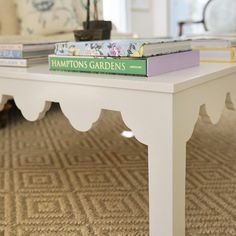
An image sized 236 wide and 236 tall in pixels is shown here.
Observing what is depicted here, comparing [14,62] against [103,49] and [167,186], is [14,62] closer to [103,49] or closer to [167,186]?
[103,49]

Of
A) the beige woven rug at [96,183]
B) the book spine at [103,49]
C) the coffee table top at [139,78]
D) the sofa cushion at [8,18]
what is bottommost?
the beige woven rug at [96,183]

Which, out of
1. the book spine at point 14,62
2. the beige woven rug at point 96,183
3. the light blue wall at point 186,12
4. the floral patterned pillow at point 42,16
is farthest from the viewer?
the light blue wall at point 186,12

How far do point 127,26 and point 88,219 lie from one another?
117 inches

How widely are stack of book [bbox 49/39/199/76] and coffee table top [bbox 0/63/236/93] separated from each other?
2 centimetres

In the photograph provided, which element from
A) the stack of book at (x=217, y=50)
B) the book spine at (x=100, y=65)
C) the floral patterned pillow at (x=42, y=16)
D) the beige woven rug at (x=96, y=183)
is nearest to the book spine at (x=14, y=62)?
the book spine at (x=100, y=65)

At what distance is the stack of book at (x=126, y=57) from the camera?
0.78 m

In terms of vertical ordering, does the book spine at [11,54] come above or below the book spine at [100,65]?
above

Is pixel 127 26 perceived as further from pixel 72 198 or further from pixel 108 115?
pixel 72 198

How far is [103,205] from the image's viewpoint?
1010 mm

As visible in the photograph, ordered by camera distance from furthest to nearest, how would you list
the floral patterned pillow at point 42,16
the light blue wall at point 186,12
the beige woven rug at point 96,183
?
the light blue wall at point 186,12, the floral patterned pillow at point 42,16, the beige woven rug at point 96,183

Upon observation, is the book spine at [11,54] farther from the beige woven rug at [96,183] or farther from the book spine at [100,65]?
the beige woven rug at [96,183]

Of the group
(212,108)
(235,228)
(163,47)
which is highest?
(163,47)

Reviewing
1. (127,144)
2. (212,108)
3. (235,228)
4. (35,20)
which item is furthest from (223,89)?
(35,20)

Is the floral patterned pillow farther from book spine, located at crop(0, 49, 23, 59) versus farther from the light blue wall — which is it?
the light blue wall
